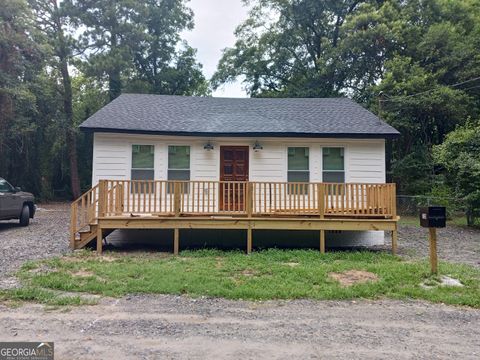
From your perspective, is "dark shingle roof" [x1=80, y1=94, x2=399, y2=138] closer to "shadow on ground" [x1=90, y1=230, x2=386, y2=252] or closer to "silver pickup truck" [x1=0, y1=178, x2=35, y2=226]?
"shadow on ground" [x1=90, y1=230, x2=386, y2=252]

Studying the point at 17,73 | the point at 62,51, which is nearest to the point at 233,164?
the point at 17,73

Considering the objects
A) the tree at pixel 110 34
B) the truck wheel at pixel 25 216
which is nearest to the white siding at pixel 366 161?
the truck wheel at pixel 25 216

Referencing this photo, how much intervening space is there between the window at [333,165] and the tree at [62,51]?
15.6 meters

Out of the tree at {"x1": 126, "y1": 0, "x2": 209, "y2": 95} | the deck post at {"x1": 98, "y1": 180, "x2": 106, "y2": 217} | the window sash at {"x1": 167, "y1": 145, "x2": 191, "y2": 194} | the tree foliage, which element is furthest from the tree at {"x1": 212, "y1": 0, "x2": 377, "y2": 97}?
the deck post at {"x1": 98, "y1": 180, "x2": 106, "y2": 217}

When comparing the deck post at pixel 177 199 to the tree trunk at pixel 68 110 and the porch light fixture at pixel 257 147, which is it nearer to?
the porch light fixture at pixel 257 147

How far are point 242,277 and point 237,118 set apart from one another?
6001mm

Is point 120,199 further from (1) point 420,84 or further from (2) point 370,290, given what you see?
(1) point 420,84

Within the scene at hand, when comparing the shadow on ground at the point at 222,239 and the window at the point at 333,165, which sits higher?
the window at the point at 333,165

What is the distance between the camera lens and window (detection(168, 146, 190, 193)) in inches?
384

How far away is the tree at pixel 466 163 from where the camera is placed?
11859mm

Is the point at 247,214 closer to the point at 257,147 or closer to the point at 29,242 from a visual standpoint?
the point at 257,147

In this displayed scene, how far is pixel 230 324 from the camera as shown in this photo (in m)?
4.00

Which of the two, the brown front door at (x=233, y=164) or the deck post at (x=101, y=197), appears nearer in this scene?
the deck post at (x=101, y=197)

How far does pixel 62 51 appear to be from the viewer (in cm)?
2048
